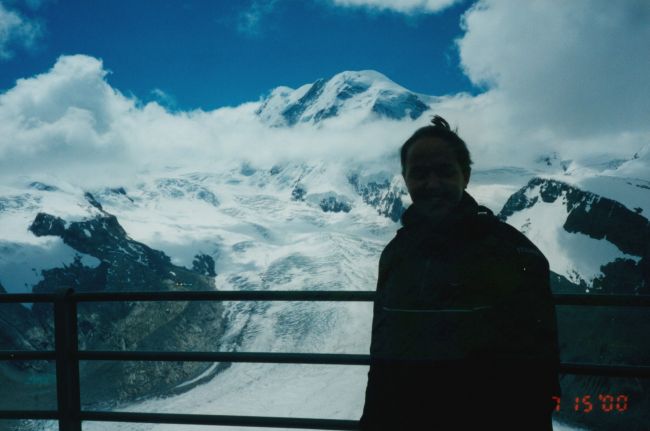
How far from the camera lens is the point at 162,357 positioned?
154 inches

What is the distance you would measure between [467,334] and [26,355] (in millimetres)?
3635

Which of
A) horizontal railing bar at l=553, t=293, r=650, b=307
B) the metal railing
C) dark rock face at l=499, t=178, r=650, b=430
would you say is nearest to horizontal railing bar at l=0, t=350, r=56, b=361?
the metal railing

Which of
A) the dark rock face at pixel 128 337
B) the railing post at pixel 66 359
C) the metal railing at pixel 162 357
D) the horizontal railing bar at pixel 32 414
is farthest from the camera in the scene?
the dark rock face at pixel 128 337

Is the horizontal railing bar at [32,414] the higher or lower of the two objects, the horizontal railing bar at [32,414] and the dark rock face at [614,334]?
the higher

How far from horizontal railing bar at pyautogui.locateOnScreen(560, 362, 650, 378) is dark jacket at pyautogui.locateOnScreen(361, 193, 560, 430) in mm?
1404

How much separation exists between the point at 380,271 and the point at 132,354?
7.34 ft

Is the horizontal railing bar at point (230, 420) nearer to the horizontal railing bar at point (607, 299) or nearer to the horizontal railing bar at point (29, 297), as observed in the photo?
the horizontal railing bar at point (29, 297)

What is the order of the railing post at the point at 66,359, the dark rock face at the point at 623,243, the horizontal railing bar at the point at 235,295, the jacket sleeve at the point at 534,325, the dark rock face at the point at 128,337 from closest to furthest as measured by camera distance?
the jacket sleeve at the point at 534,325, the horizontal railing bar at the point at 235,295, the railing post at the point at 66,359, the dark rock face at the point at 128,337, the dark rock face at the point at 623,243

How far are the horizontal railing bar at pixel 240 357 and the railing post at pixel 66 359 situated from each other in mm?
102

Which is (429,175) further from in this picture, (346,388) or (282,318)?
(282,318)

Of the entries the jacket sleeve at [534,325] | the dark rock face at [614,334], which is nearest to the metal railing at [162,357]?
the jacket sleeve at [534,325]

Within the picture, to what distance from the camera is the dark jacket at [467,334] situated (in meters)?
1.90

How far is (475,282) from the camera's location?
200 centimetres

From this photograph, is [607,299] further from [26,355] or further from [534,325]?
[26,355]
